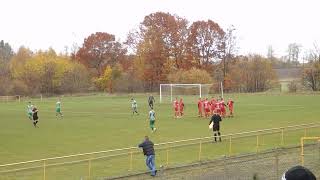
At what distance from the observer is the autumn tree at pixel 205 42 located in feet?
312

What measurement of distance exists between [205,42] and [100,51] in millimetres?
26133

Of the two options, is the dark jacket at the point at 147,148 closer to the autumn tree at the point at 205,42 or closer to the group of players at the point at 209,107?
the group of players at the point at 209,107

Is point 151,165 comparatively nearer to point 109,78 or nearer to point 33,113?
point 33,113

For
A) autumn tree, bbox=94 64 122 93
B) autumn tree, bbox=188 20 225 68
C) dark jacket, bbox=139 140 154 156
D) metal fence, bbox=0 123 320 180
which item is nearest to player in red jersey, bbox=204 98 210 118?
metal fence, bbox=0 123 320 180

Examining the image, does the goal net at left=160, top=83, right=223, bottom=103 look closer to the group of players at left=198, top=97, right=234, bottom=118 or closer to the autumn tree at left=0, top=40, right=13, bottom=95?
the group of players at left=198, top=97, right=234, bottom=118

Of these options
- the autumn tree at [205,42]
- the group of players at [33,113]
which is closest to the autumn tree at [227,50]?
the autumn tree at [205,42]

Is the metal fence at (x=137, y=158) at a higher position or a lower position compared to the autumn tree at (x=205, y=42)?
lower

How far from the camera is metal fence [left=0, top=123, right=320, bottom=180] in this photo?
1708 cm

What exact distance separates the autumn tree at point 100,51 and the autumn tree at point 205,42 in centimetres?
2011

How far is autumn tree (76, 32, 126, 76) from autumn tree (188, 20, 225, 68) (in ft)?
66.0

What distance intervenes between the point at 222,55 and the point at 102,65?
2676 cm

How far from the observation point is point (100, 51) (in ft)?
367

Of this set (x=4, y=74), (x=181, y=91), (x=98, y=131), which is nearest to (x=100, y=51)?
(x=4, y=74)

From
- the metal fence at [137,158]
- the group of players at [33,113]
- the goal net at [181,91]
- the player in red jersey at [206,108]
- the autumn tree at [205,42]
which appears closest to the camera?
the metal fence at [137,158]
